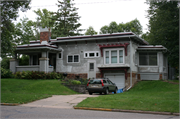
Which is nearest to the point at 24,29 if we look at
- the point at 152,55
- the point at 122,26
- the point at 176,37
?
the point at 122,26

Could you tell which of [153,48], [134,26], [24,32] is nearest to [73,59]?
[153,48]

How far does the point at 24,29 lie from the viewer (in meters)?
47.6

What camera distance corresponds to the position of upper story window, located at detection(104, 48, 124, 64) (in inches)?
1032

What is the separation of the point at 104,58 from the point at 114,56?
122 centimetres

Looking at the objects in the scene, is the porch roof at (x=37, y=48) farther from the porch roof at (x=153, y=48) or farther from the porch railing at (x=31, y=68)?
the porch roof at (x=153, y=48)

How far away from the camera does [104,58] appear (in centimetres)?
2675

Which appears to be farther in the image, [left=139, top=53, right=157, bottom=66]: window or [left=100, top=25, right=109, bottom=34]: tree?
[left=100, top=25, right=109, bottom=34]: tree

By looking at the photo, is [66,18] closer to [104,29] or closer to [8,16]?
[104,29]

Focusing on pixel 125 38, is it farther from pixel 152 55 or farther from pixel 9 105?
pixel 9 105

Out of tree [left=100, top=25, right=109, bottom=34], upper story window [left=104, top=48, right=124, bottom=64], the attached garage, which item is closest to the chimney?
upper story window [left=104, top=48, right=124, bottom=64]

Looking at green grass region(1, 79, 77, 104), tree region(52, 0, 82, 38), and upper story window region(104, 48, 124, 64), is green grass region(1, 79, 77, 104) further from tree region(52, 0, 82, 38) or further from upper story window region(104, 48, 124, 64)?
tree region(52, 0, 82, 38)

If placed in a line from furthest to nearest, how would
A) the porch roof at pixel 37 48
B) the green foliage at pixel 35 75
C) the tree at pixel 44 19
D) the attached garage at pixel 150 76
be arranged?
1. the tree at pixel 44 19
2. the attached garage at pixel 150 76
3. the porch roof at pixel 37 48
4. the green foliage at pixel 35 75

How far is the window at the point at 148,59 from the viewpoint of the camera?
28.2 m

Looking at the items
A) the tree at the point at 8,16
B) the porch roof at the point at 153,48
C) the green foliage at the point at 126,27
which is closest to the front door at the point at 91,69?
the porch roof at the point at 153,48
